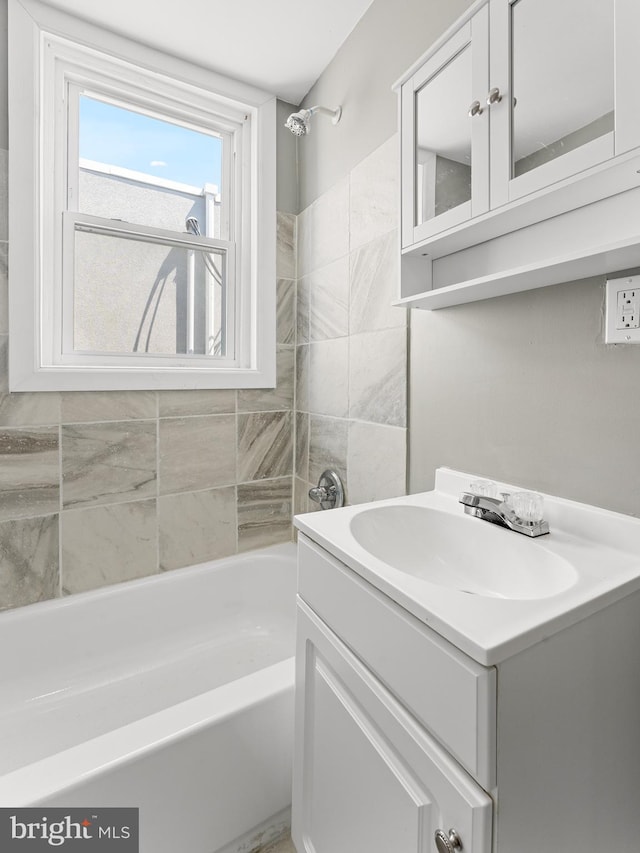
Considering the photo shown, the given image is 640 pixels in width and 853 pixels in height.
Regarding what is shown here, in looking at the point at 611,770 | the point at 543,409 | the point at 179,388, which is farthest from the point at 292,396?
the point at 611,770

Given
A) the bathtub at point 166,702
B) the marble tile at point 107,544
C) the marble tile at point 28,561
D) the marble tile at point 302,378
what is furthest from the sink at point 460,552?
the marble tile at point 28,561

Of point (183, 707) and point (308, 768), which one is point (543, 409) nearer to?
point (308, 768)

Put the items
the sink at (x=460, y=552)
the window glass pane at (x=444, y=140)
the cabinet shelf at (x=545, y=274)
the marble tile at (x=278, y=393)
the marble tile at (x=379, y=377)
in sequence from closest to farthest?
the cabinet shelf at (x=545, y=274), the sink at (x=460, y=552), the window glass pane at (x=444, y=140), the marble tile at (x=379, y=377), the marble tile at (x=278, y=393)

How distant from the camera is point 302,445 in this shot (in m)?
1.93

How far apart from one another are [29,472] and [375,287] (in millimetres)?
1294

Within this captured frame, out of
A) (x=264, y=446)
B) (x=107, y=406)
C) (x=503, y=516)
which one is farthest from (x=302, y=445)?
(x=503, y=516)

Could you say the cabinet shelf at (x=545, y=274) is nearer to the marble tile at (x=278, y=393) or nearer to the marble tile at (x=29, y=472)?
the marble tile at (x=278, y=393)

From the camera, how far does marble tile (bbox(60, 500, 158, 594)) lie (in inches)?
61.2

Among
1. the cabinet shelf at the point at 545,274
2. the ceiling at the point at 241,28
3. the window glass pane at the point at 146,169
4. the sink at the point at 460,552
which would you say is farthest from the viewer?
the window glass pane at the point at 146,169

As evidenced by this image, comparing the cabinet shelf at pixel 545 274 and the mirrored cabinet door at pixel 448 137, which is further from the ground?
the mirrored cabinet door at pixel 448 137

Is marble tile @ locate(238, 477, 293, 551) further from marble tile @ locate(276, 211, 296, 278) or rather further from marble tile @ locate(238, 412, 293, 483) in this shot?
marble tile @ locate(276, 211, 296, 278)

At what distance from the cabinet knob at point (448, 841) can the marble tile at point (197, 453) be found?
1389mm

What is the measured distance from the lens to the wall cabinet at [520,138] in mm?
705

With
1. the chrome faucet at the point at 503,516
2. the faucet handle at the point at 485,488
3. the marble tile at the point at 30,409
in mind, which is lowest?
the chrome faucet at the point at 503,516
